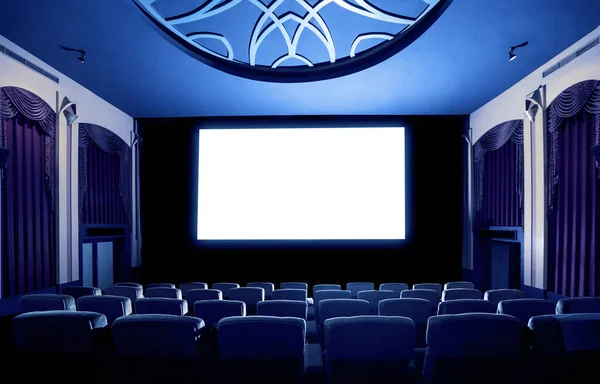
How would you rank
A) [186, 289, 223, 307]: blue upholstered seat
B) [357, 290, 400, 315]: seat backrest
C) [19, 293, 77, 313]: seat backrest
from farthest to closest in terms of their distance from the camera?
[357, 290, 400, 315]: seat backrest, [186, 289, 223, 307]: blue upholstered seat, [19, 293, 77, 313]: seat backrest

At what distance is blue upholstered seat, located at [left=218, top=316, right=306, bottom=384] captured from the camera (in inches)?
84.5

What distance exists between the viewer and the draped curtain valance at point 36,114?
5383 mm

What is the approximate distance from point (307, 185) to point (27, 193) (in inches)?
198

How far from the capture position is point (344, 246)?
364 inches

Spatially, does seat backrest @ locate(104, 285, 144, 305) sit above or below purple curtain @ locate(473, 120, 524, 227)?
below

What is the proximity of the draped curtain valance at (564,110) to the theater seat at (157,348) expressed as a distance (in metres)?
5.44

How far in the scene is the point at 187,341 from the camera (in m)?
2.16

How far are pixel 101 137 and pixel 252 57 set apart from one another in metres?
3.80

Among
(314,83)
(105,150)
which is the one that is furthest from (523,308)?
(105,150)

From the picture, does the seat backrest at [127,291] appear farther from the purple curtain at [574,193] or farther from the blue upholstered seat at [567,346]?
the purple curtain at [574,193]

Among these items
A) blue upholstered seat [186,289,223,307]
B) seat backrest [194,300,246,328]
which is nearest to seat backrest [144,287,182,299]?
blue upholstered seat [186,289,223,307]

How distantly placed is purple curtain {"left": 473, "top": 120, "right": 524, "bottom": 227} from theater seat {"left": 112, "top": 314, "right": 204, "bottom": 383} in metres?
6.64

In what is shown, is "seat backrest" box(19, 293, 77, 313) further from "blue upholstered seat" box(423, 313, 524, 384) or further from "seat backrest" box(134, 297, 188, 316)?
"blue upholstered seat" box(423, 313, 524, 384)

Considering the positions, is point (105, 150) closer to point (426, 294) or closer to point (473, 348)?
point (426, 294)
